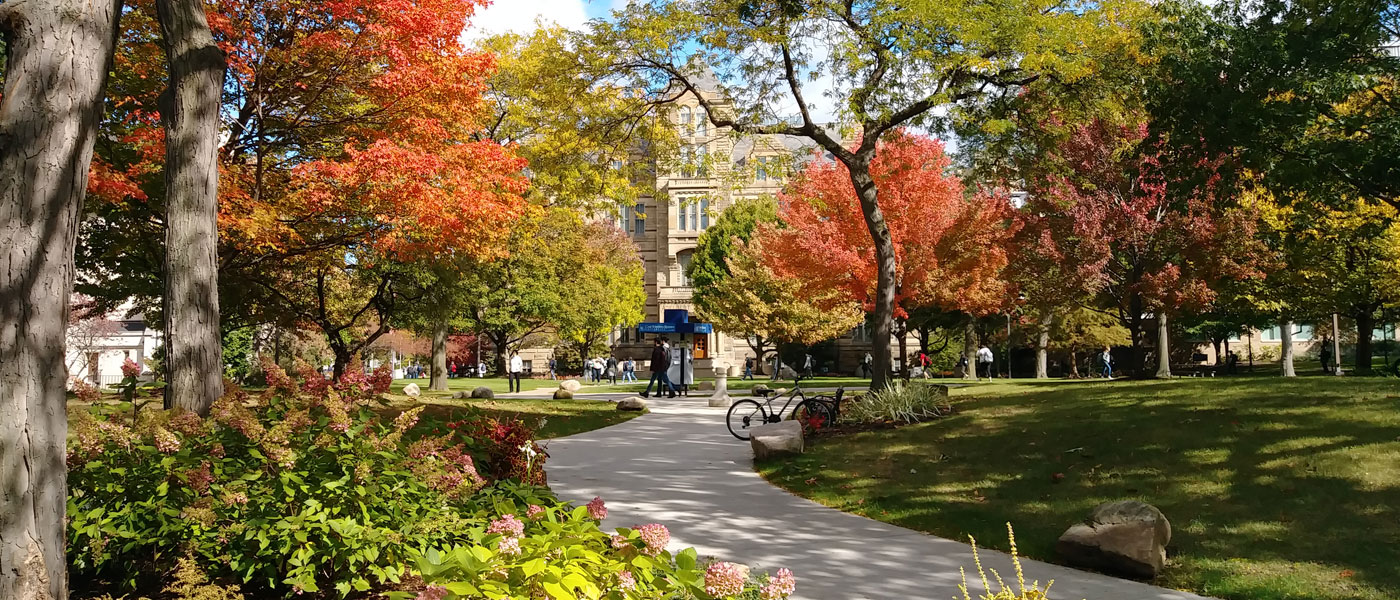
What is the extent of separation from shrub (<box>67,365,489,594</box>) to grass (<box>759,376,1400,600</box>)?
185 inches

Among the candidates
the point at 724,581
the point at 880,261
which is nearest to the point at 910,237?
the point at 880,261

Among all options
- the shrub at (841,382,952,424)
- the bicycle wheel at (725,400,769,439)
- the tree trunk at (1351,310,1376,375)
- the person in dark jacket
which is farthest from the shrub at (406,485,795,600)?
the tree trunk at (1351,310,1376,375)

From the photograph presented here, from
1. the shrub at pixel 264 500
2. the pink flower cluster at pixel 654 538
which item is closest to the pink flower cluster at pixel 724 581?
the pink flower cluster at pixel 654 538

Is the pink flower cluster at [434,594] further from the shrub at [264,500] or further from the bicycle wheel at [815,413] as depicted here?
the bicycle wheel at [815,413]

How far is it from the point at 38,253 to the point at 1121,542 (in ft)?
21.2

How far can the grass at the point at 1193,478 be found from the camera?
6.28 metres

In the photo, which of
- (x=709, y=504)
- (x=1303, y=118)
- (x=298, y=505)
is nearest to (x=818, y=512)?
(x=709, y=504)

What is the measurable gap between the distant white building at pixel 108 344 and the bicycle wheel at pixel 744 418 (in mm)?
39903

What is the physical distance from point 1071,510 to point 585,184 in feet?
46.1

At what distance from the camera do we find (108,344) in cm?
6366

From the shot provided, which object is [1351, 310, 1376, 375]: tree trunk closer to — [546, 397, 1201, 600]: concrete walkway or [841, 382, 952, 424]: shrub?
[841, 382, 952, 424]: shrub

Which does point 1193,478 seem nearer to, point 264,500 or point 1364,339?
point 264,500

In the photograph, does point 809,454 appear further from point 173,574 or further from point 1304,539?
point 173,574

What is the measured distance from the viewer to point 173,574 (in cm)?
449
